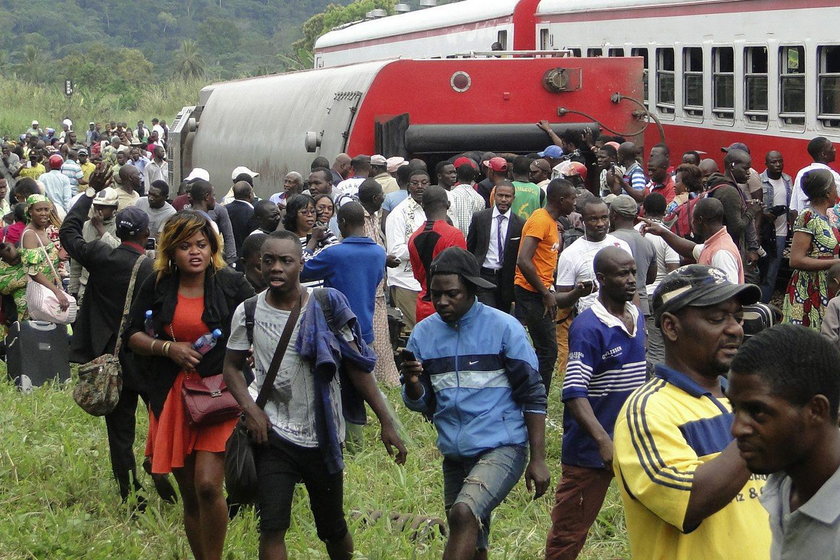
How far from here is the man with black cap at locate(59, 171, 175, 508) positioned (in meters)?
6.99

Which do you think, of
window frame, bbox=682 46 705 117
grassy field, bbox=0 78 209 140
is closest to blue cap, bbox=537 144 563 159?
window frame, bbox=682 46 705 117

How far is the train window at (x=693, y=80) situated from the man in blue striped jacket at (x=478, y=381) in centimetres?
1089

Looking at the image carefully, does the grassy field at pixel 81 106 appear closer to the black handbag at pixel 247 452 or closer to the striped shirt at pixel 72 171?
the striped shirt at pixel 72 171

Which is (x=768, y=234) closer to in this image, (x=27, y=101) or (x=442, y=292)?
(x=442, y=292)

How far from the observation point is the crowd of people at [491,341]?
315cm

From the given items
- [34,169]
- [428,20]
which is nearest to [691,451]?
[428,20]

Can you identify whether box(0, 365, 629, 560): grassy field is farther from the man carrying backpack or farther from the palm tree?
the palm tree

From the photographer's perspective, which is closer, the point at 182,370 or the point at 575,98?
the point at 182,370

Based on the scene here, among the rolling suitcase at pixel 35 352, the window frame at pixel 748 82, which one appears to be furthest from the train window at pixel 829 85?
the rolling suitcase at pixel 35 352

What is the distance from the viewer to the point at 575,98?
14016 mm

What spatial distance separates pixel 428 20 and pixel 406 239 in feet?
41.2

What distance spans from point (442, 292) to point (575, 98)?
362 inches

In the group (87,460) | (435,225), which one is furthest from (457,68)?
(87,460)

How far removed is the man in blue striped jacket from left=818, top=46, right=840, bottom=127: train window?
8561 mm
